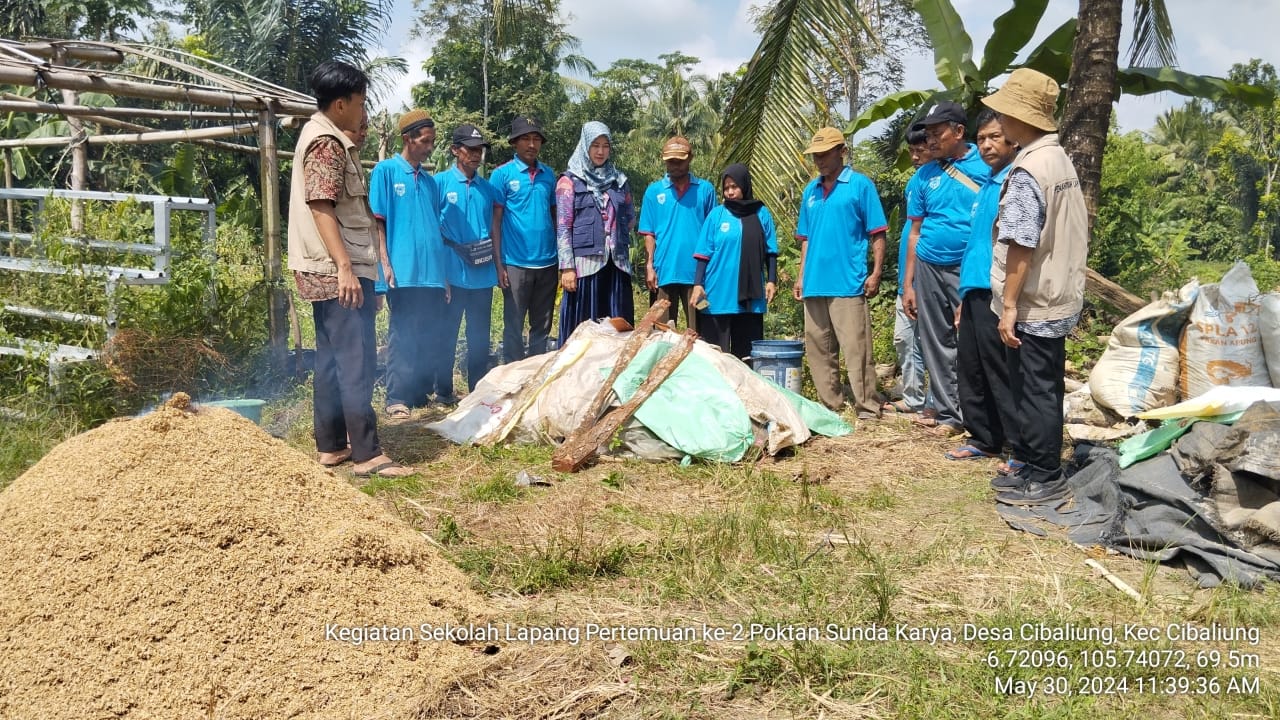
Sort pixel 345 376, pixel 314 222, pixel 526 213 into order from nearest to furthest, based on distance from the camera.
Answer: pixel 314 222, pixel 345 376, pixel 526 213

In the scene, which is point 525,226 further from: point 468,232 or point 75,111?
point 75,111

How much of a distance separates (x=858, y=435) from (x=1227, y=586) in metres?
2.70

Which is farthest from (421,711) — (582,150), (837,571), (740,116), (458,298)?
(740,116)

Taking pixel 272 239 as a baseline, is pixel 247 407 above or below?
below

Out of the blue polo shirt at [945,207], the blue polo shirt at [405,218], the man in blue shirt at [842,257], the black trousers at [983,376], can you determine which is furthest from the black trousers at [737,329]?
the blue polo shirt at [405,218]

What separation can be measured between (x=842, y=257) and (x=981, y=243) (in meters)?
1.41

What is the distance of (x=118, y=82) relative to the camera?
229 inches

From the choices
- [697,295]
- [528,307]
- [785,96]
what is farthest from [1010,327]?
[528,307]

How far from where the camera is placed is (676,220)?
6812 millimetres

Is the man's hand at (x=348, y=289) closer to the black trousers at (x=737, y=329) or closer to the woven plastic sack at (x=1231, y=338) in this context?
the black trousers at (x=737, y=329)

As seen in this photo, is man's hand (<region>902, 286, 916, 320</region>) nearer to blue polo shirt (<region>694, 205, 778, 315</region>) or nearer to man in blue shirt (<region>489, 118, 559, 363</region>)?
blue polo shirt (<region>694, 205, 778, 315</region>)

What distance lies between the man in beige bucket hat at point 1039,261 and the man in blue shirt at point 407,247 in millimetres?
3651

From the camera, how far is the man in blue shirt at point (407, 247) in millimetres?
6113

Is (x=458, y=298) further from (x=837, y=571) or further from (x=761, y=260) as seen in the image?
(x=837, y=571)
